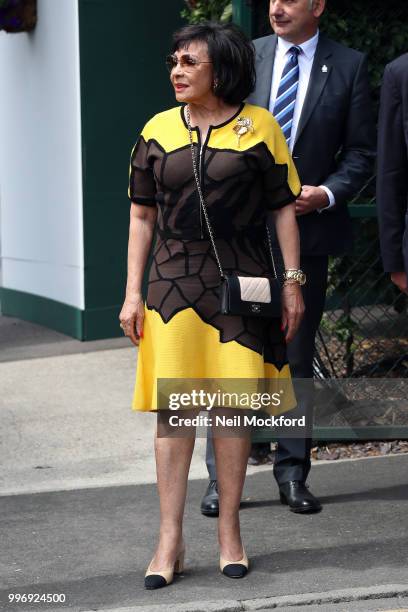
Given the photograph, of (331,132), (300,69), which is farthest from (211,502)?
(300,69)

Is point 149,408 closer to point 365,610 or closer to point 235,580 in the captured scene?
point 235,580

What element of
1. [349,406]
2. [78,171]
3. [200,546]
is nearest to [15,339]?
[78,171]

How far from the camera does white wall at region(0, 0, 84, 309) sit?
28.9 ft

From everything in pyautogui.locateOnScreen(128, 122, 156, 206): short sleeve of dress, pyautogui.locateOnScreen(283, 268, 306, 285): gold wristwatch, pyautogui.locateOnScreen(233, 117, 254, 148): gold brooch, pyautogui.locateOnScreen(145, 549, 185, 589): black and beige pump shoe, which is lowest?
pyautogui.locateOnScreen(145, 549, 185, 589): black and beige pump shoe

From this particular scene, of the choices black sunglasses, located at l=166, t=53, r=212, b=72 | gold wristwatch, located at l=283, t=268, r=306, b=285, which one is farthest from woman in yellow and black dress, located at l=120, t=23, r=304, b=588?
gold wristwatch, located at l=283, t=268, r=306, b=285

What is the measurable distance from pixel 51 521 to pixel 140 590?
0.96 metres

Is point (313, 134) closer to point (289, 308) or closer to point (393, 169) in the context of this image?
point (393, 169)

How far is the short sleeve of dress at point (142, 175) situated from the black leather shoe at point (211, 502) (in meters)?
1.41

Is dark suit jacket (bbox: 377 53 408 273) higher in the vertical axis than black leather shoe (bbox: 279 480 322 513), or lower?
higher

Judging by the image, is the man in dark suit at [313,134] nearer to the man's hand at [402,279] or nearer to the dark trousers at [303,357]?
the dark trousers at [303,357]

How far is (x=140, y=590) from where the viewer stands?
4512 mm

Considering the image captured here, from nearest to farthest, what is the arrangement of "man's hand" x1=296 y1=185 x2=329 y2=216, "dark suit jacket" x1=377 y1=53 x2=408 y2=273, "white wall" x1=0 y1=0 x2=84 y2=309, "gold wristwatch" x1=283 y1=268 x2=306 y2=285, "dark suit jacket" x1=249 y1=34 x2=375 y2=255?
1. "dark suit jacket" x1=377 y1=53 x2=408 y2=273
2. "gold wristwatch" x1=283 y1=268 x2=306 y2=285
3. "man's hand" x1=296 y1=185 x2=329 y2=216
4. "dark suit jacket" x1=249 y1=34 x2=375 y2=255
5. "white wall" x1=0 y1=0 x2=84 y2=309

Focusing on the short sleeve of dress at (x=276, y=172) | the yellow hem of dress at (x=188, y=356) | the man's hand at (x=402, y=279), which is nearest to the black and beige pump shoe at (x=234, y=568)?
the yellow hem of dress at (x=188, y=356)

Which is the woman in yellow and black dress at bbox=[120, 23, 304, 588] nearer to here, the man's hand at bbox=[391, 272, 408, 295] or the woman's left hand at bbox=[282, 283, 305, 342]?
the woman's left hand at bbox=[282, 283, 305, 342]
